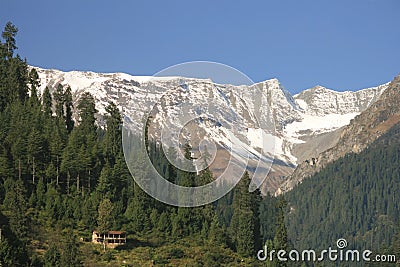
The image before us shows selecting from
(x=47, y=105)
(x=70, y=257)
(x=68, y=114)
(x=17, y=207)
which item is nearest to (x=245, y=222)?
(x=17, y=207)

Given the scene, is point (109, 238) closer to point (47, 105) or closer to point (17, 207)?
point (17, 207)

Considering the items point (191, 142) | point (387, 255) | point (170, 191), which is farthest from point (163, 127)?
point (387, 255)

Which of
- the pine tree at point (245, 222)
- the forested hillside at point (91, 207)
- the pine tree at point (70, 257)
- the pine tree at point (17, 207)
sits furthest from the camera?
the pine tree at point (245, 222)

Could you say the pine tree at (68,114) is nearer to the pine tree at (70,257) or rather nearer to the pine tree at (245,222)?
the pine tree at (245,222)

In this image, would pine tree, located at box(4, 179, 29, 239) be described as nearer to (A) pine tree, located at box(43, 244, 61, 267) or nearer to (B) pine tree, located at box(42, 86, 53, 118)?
(A) pine tree, located at box(43, 244, 61, 267)

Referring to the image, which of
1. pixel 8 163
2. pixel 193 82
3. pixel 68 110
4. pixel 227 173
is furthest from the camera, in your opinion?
pixel 68 110

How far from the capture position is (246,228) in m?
115

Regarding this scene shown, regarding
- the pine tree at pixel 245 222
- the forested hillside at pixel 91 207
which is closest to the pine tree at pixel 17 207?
the forested hillside at pixel 91 207

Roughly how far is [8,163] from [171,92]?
52.7 meters

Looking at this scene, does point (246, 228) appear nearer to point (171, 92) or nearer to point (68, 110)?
point (68, 110)

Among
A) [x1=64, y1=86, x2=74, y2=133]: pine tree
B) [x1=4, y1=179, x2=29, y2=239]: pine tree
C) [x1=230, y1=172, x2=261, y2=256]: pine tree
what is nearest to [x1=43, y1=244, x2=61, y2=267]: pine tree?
[x1=4, y1=179, x2=29, y2=239]: pine tree

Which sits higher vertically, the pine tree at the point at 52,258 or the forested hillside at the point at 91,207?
the forested hillside at the point at 91,207

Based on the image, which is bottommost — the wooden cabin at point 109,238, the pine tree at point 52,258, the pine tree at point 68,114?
the pine tree at point 52,258

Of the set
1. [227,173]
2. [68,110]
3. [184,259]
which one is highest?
[68,110]
